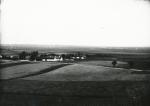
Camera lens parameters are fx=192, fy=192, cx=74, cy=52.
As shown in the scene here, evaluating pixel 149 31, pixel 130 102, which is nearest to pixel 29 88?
pixel 130 102

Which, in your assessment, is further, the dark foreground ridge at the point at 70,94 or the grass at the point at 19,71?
the grass at the point at 19,71

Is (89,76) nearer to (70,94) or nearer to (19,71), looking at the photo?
(70,94)

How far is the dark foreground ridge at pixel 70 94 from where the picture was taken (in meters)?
12.1

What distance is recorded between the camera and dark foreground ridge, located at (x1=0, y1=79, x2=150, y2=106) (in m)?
12.1

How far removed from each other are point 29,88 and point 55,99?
363 centimetres

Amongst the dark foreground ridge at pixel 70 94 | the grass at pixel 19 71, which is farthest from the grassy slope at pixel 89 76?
the dark foreground ridge at pixel 70 94

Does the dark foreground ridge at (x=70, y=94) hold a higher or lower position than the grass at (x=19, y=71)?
lower

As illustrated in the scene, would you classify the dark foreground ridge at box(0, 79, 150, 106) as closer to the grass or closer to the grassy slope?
the grassy slope

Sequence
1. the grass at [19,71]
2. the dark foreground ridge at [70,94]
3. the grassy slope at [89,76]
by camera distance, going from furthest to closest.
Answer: the grass at [19,71], the grassy slope at [89,76], the dark foreground ridge at [70,94]

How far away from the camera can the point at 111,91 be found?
14773 millimetres

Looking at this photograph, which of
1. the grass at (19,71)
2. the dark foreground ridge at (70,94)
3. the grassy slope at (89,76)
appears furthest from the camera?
the grass at (19,71)

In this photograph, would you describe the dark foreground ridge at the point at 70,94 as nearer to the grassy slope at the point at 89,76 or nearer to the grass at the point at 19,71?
the grassy slope at the point at 89,76

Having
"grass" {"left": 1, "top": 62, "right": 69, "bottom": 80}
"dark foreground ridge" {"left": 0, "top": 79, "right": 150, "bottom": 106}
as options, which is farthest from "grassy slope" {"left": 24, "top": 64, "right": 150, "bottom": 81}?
"dark foreground ridge" {"left": 0, "top": 79, "right": 150, "bottom": 106}

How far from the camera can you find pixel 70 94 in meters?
14.3
